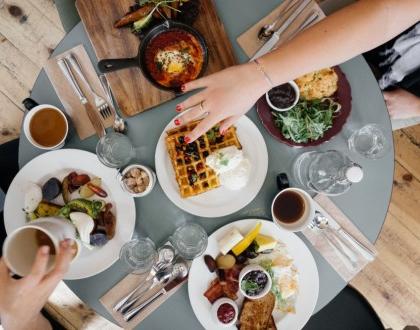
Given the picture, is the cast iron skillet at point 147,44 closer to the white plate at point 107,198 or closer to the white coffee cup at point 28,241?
the white plate at point 107,198

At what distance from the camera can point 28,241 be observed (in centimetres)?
139

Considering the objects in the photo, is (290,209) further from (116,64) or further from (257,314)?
(116,64)

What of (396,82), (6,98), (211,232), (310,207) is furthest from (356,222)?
(6,98)

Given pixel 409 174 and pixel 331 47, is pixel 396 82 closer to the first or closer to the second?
pixel 331 47

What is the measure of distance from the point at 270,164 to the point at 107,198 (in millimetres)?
689

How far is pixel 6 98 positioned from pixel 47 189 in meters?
1.31

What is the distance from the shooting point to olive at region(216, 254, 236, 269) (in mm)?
1605

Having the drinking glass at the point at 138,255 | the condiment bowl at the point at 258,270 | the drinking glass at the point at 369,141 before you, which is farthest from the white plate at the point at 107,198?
the drinking glass at the point at 369,141

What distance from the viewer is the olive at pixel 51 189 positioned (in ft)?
5.30

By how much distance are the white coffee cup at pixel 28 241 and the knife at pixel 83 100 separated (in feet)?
1.34

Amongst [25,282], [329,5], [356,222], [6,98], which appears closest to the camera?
[25,282]

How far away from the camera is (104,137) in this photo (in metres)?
1.60

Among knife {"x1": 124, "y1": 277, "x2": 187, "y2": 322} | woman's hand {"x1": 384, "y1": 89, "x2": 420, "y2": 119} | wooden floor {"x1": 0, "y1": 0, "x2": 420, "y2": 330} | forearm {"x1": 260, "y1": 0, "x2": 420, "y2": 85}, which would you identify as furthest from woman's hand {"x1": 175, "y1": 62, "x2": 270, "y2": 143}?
wooden floor {"x1": 0, "y1": 0, "x2": 420, "y2": 330}

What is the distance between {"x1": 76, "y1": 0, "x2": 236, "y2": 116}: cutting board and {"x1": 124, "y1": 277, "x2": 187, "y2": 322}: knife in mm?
714
